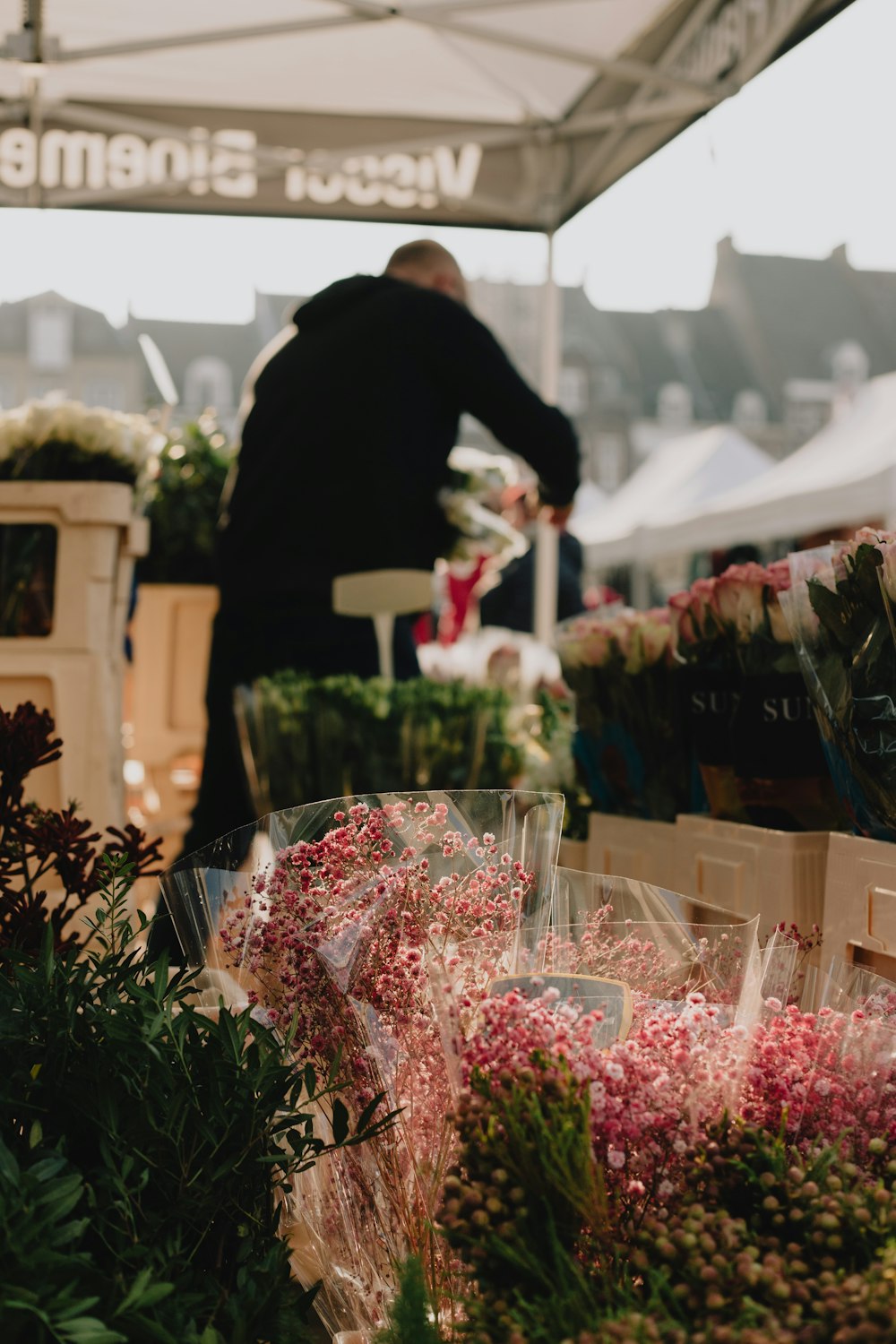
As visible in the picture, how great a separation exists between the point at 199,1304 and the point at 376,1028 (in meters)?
0.19

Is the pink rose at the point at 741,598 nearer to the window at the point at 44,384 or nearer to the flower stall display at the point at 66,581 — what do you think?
the flower stall display at the point at 66,581

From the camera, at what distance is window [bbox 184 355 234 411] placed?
642cm

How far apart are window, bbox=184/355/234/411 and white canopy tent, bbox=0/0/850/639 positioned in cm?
152

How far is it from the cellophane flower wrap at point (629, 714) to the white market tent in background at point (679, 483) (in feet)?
18.8

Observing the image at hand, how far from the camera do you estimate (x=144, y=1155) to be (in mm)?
776

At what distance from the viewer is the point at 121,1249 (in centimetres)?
73

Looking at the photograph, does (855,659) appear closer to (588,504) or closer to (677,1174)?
(677,1174)

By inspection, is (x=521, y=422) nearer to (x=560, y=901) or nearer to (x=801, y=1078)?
(x=560, y=901)

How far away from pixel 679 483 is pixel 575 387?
19.2 ft

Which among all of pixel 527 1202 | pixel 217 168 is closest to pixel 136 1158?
pixel 527 1202

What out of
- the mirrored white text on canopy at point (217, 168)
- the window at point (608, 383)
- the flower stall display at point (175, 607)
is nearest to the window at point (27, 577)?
the flower stall display at point (175, 607)

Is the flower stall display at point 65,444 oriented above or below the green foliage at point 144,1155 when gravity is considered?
above

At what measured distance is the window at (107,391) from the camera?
4.47m

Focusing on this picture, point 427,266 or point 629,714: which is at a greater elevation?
point 427,266
